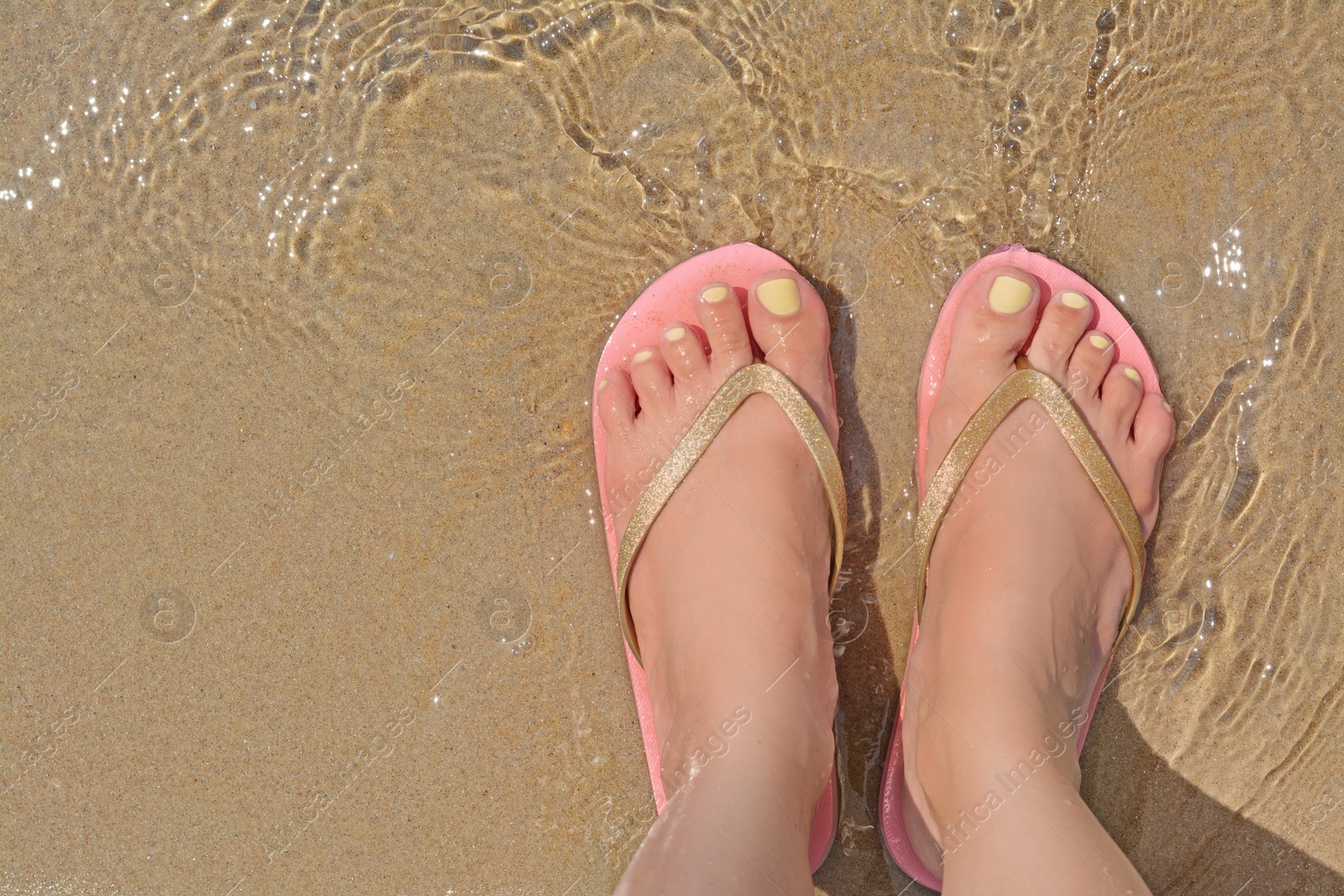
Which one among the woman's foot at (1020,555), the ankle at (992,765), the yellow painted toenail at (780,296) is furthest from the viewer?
the yellow painted toenail at (780,296)

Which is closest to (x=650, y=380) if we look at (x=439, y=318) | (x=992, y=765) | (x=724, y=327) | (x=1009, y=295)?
(x=724, y=327)

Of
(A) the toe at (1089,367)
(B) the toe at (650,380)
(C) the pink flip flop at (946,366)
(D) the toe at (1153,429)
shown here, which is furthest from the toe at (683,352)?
(D) the toe at (1153,429)

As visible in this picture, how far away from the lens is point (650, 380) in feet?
6.32

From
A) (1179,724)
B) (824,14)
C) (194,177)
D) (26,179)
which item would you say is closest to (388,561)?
(194,177)

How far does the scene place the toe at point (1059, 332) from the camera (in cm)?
188

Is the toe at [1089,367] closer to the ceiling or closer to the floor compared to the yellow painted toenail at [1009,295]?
closer to the floor

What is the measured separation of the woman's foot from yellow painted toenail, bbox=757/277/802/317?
36 cm

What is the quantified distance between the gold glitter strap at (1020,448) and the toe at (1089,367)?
46mm

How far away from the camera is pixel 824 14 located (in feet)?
6.23

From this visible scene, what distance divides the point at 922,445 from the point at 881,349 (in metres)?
0.23

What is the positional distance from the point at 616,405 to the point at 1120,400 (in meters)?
1.09

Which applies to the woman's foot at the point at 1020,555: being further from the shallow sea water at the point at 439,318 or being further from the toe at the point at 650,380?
the toe at the point at 650,380

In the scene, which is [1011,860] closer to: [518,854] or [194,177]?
[518,854]

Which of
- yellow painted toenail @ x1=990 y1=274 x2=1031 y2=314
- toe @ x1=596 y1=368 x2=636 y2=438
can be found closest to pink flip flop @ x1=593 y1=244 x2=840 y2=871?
toe @ x1=596 y1=368 x2=636 y2=438
